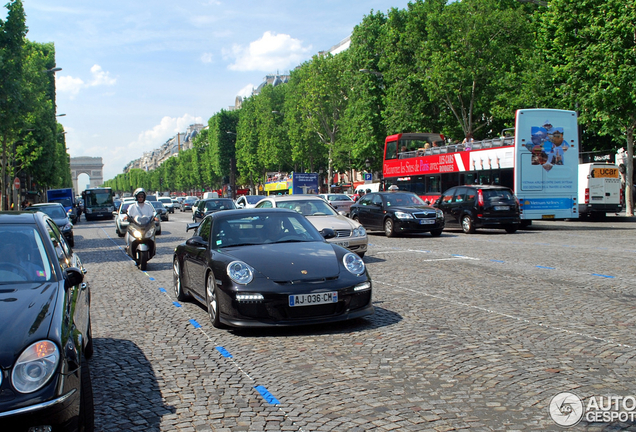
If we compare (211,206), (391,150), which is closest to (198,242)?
(211,206)

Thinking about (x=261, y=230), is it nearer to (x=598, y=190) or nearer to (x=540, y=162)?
(x=540, y=162)

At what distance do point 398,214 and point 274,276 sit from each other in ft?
46.4

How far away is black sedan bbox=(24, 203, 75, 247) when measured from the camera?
21.3 m

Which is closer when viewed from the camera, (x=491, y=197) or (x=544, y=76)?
(x=491, y=197)

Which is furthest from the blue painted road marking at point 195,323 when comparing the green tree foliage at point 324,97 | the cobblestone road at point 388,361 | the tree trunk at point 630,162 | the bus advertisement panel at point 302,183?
the green tree foliage at point 324,97

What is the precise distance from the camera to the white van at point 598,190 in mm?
28156

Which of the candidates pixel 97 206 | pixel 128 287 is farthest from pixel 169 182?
pixel 128 287

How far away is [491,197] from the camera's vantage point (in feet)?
70.5

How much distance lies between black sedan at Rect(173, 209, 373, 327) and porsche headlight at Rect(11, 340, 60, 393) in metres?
2.89

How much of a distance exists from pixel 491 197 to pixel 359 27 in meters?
32.2

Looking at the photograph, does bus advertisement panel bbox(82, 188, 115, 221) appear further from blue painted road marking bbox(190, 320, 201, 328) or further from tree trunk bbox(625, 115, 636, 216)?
blue painted road marking bbox(190, 320, 201, 328)

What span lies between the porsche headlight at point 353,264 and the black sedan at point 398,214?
1314cm

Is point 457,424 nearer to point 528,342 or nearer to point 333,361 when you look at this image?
point 333,361

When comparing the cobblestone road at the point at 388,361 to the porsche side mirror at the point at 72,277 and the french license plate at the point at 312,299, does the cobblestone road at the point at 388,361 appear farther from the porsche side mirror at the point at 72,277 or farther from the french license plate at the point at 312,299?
the porsche side mirror at the point at 72,277
